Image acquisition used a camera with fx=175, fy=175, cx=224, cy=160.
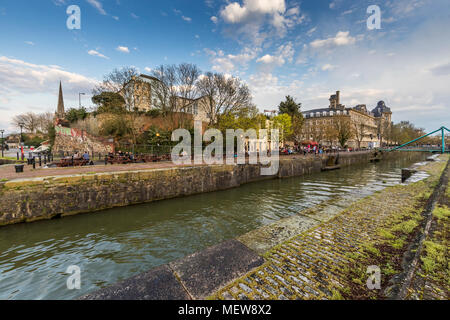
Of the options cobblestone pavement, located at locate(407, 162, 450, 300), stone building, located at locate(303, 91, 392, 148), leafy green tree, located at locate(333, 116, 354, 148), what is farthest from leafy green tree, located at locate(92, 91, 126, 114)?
stone building, located at locate(303, 91, 392, 148)

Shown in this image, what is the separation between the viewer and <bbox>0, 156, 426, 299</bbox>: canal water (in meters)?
4.07

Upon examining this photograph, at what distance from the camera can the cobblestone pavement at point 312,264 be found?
248cm

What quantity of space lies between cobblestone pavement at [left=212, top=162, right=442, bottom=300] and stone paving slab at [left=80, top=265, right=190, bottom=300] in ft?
1.97

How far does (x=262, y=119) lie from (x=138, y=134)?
2054 cm

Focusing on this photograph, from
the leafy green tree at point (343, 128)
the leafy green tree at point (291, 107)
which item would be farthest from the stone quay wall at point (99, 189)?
the leafy green tree at point (343, 128)

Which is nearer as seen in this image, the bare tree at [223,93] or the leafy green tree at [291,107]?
the bare tree at [223,93]

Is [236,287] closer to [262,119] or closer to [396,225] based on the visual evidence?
[396,225]

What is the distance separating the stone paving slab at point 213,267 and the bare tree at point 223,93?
23.4 m

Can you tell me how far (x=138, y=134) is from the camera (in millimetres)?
26469

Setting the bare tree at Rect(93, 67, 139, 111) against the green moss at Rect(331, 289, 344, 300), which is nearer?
the green moss at Rect(331, 289, 344, 300)

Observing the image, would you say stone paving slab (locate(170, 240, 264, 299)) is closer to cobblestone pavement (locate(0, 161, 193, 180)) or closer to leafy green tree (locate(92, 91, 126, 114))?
cobblestone pavement (locate(0, 161, 193, 180))

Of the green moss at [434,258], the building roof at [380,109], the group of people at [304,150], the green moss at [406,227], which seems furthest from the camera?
the building roof at [380,109]

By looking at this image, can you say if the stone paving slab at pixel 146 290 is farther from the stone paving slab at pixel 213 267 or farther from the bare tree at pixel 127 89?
the bare tree at pixel 127 89
